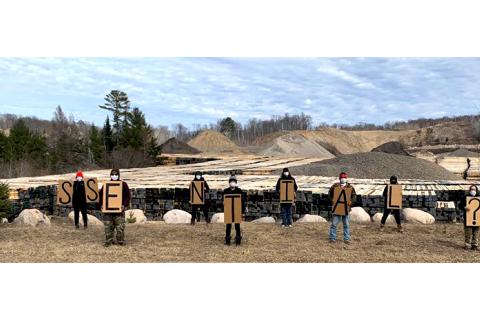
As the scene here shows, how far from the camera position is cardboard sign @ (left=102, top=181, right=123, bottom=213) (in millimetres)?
9508

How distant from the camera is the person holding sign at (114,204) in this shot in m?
9.52

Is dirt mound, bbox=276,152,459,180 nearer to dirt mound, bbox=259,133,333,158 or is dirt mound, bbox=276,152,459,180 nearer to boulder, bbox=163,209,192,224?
boulder, bbox=163,209,192,224

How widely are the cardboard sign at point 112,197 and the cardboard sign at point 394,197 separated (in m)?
6.06

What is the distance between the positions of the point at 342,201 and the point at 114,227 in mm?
4773

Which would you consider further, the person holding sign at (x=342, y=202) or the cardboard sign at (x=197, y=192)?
the cardboard sign at (x=197, y=192)

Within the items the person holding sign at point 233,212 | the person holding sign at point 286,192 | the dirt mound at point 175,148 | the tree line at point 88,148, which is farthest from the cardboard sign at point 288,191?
the dirt mound at point 175,148

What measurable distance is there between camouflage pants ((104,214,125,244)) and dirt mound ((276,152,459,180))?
14.5 m

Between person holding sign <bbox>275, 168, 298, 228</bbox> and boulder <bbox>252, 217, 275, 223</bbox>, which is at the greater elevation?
person holding sign <bbox>275, 168, 298, 228</bbox>

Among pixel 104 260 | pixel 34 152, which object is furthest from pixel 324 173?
pixel 34 152

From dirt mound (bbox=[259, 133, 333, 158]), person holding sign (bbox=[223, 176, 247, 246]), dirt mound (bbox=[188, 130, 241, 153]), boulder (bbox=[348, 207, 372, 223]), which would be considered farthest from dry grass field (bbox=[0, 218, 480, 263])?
dirt mound (bbox=[188, 130, 241, 153])

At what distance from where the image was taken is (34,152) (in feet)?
139

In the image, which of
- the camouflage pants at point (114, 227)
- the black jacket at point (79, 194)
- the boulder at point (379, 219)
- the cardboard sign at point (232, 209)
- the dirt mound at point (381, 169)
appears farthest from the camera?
the dirt mound at point (381, 169)

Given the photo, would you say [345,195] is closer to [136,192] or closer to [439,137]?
[136,192]

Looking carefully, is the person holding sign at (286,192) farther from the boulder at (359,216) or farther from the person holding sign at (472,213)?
the person holding sign at (472,213)
